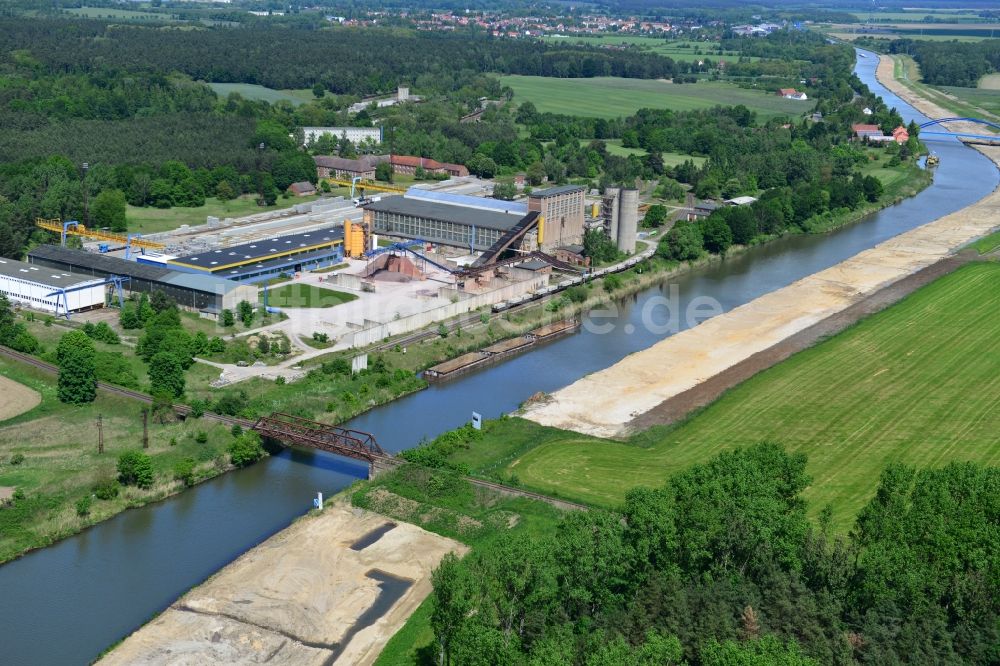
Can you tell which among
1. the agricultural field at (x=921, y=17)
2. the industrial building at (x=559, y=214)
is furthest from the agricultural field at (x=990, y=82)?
the industrial building at (x=559, y=214)

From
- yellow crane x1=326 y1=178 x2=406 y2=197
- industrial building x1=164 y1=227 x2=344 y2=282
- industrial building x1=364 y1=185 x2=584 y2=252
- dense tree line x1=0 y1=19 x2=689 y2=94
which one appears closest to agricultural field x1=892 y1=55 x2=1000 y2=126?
dense tree line x1=0 y1=19 x2=689 y2=94

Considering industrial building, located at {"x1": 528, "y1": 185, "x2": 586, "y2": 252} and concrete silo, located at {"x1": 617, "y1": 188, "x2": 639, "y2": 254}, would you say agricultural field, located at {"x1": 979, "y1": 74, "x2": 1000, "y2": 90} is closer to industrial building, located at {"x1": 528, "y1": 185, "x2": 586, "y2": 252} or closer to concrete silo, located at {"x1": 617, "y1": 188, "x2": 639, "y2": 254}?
industrial building, located at {"x1": 528, "y1": 185, "x2": 586, "y2": 252}

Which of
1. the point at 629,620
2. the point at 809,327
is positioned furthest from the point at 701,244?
the point at 629,620

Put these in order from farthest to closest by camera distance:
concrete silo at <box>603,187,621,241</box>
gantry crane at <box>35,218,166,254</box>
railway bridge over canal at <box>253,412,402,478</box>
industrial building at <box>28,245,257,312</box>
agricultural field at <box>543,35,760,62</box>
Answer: agricultural field at <box>543,35,760,62</box> → concrete silo at <box>603,187,621,241</box> → gantry crane at <box>35,218,166,254</box> → industrial building at <box>28,245,257,312</box> → railway bridge over canal at <box>253,412,402,478</box>

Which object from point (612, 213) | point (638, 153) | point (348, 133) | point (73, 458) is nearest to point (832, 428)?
point (73, 458)

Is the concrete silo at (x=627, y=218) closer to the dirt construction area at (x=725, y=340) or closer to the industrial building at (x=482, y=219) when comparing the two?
the industrial building at (x=482, y=219)
